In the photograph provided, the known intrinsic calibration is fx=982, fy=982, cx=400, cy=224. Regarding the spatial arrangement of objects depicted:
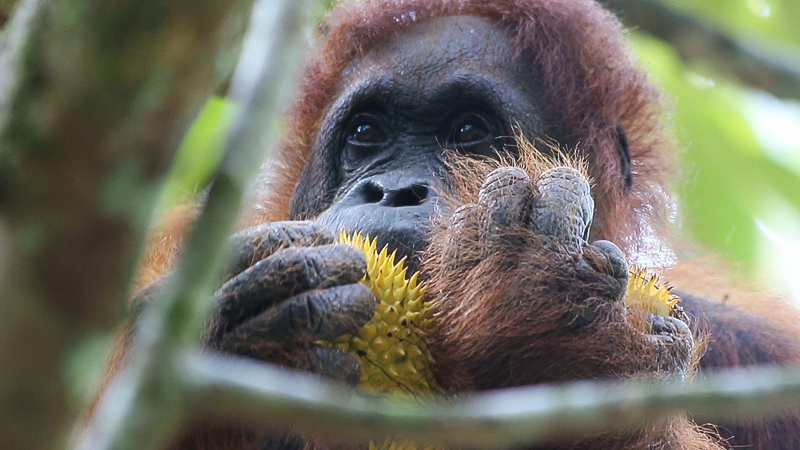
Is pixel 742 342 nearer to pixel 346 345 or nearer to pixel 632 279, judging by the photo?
pixel 632 279

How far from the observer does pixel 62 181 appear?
853 millimetres

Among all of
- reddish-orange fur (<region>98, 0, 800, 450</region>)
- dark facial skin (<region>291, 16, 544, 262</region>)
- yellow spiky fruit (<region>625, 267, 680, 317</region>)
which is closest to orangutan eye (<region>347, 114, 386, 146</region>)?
dark facial skin (<region>291, 16, 544, 262</region>)

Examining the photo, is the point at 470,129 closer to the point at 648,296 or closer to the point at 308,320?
the point at 648,296

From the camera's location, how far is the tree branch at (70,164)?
84 centimetres

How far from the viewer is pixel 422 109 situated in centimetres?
296

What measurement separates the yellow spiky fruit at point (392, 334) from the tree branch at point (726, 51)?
73.7 inches

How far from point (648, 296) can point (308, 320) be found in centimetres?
96

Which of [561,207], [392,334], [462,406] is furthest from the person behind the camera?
[561,207]

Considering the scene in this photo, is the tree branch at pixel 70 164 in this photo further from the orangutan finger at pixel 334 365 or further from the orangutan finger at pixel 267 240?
the orangutan finger at pixel 267 240

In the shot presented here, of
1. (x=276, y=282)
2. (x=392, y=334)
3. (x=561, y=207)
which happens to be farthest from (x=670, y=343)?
(x=276, y=282)

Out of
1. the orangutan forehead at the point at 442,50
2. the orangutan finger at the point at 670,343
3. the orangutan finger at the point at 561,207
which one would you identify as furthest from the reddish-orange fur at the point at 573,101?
the orangutan finger at the point at 561,207

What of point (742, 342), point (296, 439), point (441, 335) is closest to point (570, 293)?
point (441, 335)

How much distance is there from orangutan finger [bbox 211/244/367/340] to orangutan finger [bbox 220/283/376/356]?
3 cm

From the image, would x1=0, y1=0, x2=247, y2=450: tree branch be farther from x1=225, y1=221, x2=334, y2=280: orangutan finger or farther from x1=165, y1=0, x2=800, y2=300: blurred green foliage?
x1=165, y1=0, x2=800, y2=300: blurred green foliage
